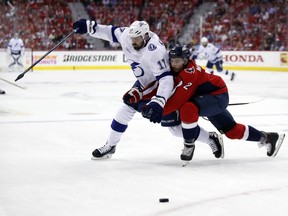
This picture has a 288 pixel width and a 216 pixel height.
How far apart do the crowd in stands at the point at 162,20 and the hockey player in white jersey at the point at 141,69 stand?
14.1m

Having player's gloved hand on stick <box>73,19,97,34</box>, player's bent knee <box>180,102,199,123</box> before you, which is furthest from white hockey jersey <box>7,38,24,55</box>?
player's bent knee <box>180,102,199,123</box>

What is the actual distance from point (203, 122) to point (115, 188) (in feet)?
12.1

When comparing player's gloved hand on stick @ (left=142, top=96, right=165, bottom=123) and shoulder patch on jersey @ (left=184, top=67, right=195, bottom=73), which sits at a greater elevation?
shoulder patch on jersey @ (left=184, top=67, right=195, bottom=73)

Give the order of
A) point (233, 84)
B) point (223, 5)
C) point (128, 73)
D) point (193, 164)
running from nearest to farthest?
point (193, 164) < point (233, 84) < point (128, 73) < point (223, 5)

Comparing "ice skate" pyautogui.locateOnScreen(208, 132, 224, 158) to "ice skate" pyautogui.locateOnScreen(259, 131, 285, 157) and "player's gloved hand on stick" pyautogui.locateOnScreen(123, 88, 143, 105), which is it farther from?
"player's gloved hand on stick" pyautogui.locateOnScreen(123, 88, 143, 105)

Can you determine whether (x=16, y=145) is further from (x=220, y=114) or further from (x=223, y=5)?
(x=223, y=5)

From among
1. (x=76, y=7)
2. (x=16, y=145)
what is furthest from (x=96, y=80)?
(x=16, y=145)

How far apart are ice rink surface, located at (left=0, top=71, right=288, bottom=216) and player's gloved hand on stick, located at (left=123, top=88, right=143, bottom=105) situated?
47 centimetres

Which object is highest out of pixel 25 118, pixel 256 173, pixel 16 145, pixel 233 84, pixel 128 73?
pixel 256 173

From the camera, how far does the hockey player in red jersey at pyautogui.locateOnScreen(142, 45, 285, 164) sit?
4348 mm

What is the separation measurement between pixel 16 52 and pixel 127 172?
14.1m

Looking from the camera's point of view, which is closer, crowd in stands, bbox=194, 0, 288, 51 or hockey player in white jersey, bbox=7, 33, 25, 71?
hockey player in white jersey, bbox=7, 33, 25, 71

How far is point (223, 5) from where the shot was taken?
20.9 meters

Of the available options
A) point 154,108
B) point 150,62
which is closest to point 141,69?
point 150,62
